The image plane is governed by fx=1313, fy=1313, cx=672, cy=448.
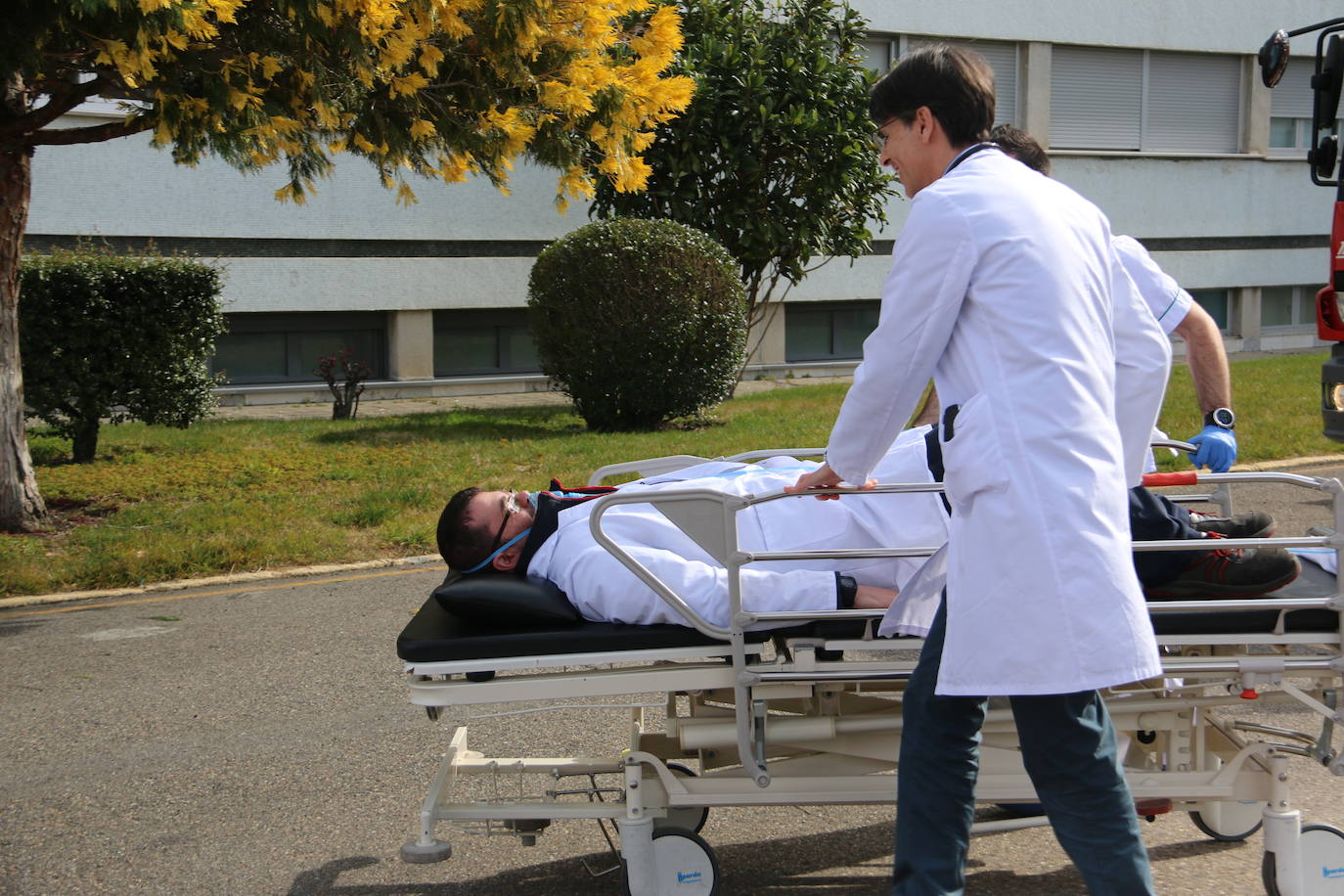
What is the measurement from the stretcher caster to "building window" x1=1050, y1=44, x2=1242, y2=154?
2026 cm

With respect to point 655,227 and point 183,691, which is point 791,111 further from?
point 183,691

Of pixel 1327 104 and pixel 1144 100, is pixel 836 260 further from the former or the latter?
pixel 1327 104

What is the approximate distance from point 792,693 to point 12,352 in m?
6.76

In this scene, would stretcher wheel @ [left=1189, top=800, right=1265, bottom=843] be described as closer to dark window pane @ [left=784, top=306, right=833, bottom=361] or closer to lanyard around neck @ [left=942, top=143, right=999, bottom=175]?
lanyard around neck @ [left=942, top=143, right=999, bottom=175]

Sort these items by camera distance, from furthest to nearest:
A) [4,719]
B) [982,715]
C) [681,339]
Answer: [681,339] → [4,719] → [982,715]

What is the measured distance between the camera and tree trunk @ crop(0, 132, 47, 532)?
8.41 m

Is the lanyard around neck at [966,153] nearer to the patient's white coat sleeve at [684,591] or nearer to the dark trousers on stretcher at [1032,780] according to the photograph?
the dark trousers on stretcher at [1032,780]

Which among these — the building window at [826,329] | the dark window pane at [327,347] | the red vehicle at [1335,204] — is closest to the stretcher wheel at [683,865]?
the red vehicle at [1335,204]

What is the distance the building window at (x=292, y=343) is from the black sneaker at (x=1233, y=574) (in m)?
14.5

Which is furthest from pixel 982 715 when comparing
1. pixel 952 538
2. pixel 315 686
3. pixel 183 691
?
pixel 183 691

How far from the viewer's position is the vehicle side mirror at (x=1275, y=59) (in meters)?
7.86

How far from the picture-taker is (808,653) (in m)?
3.39

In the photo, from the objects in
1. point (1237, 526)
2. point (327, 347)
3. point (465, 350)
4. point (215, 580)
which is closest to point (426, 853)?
point (1237, 526)

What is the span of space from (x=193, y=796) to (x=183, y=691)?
1.32 meters
